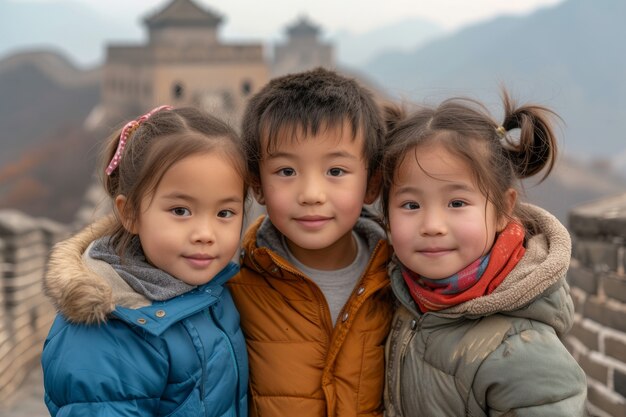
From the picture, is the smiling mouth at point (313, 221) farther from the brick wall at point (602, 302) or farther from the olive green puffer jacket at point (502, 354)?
the brick wall at point (602, 302)

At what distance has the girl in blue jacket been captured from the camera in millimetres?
1943

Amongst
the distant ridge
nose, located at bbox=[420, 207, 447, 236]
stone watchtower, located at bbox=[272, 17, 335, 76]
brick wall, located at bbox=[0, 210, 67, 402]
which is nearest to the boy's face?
nose, located at bbox=[420, 207, 447, 236]

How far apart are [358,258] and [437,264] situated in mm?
413

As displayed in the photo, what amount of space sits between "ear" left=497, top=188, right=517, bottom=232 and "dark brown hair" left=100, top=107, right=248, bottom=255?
70 cm

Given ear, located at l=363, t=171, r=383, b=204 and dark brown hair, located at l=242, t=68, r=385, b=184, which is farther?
ear, located at l=363, t=171, r=383, b=204

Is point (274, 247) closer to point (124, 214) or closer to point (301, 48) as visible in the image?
point (124, 214)

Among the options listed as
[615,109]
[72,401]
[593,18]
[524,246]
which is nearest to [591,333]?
[524,246]

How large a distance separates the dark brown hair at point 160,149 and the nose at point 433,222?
491mm

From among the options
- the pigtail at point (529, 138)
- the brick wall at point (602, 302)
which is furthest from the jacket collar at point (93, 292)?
the brick wall at point (602, 302)

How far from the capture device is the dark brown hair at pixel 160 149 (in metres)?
2.10

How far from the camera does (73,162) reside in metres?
35.1

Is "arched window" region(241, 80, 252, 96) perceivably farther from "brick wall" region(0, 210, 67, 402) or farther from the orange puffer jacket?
the orange puffer jacket

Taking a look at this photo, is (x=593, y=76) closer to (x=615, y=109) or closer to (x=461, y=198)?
(x=615, y=109)

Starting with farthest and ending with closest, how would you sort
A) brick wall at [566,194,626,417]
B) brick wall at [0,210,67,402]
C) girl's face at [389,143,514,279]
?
brick wall at [0,210,67,402], brick wall at [566,194,626,417], girl's face at [389,143,514,279]
